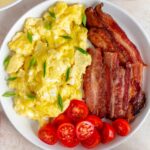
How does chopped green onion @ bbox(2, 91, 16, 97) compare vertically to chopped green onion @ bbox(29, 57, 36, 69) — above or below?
below

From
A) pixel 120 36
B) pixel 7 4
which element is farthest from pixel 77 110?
pixel 7 4

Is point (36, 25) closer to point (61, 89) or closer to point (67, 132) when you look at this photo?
point (61, 89)

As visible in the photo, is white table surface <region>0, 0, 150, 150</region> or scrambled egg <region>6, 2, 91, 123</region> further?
white table surface <region>0, 0, 150, 150</region>

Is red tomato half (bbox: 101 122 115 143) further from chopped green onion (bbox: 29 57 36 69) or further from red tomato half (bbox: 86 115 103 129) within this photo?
chopped green onion (bbox: 29 57 36 69)

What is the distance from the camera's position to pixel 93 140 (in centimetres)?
193

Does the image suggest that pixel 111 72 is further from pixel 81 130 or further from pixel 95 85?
pixel 81 130

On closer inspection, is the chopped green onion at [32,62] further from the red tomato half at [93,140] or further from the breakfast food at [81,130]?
the red tomato half at [93,140]

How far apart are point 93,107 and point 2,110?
1.24ft

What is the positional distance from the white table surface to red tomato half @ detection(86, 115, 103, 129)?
0.14 metres

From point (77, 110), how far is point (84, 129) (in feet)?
0.26

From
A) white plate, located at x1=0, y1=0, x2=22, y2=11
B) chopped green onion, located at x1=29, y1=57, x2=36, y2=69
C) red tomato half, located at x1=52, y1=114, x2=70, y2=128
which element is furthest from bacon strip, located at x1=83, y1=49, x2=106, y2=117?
white plate, located at x1=0, y1=0, x2=22, y2=11

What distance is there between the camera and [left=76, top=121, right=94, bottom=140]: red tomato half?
193cm

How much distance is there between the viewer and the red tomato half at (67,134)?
1.93m

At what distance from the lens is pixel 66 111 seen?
1.99m
